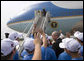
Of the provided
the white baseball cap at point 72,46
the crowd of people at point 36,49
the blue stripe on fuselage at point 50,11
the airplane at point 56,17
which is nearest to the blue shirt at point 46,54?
the crowd of people at point 36,49

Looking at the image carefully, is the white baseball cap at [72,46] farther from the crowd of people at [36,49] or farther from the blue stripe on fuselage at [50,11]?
the blue stripe on fuselage at [50,11]

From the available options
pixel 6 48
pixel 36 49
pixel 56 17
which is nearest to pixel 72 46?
pixel 36 49

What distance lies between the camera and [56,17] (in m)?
19.4

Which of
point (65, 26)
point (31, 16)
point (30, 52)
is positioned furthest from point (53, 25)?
point (30, 52)

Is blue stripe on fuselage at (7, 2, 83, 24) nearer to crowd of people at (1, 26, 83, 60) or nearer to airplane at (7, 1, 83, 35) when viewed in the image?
airplane at (7, 1, 83, 35)

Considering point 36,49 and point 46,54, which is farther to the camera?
point 46,54

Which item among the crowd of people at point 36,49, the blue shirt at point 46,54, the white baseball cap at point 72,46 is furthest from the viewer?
the blue shirt at point 46,54

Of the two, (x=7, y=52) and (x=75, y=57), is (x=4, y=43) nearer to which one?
(x=7, y=52)

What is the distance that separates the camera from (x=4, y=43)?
3268 mm

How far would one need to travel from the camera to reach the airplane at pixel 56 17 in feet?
62.9

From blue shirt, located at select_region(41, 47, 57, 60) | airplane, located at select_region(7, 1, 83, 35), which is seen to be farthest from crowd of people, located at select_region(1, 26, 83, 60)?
airplane, located at select_region(7, 1, 83, 35)

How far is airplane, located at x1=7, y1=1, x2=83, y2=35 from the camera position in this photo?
19.2m

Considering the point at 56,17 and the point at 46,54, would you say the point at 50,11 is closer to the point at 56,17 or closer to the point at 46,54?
the point at 56,17

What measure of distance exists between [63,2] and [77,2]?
1.51 metres
